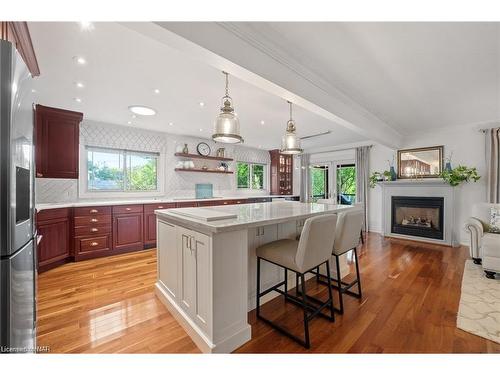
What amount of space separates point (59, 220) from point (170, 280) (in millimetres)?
2309

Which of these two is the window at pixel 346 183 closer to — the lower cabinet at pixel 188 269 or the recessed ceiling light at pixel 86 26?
the lower cabinet at pixel 188 269

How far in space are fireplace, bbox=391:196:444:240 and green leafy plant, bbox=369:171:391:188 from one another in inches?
19.0

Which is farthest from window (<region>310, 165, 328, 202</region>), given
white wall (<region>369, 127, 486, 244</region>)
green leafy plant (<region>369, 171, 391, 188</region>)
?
white wall (<region>369, 127, 486, 244</region>)

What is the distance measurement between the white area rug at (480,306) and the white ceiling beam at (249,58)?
232 centimetres

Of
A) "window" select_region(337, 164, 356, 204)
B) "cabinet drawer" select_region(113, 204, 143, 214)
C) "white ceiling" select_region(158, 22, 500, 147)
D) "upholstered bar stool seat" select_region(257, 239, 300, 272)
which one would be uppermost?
"white ceiling" select_region(158, 22, 500, 147)

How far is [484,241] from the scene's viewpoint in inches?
107

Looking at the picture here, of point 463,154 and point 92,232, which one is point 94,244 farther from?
point 463,154

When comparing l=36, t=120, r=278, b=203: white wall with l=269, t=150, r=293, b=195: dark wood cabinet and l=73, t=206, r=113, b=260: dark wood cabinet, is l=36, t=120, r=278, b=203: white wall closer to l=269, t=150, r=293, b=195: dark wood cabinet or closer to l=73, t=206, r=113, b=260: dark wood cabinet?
l=269, t=150, r=293, b=195: dark wood cabinet

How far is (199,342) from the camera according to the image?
5.12ft

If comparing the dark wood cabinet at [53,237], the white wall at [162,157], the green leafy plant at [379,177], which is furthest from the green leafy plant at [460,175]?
the dark wood cabinet at [53,237]

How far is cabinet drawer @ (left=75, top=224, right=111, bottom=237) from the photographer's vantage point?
11.0 ft

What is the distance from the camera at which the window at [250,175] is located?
21.0ft
